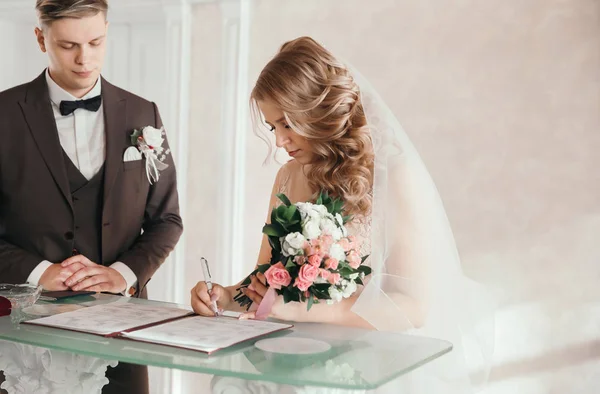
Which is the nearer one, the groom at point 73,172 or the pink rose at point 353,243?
the pink rose at point 353,243

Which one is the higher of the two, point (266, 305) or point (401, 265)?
point (401, 265)

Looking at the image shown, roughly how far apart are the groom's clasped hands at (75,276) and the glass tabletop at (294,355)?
0.96m

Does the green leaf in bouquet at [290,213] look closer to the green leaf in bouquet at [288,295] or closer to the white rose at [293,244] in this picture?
the white rose at [293,244]

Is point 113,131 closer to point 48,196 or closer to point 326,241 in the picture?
point 48,196

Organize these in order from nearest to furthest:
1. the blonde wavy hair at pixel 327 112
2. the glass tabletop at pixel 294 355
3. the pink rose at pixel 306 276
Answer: the glass tabletop at pixel 294 355 → the pink rose at pixel 306 276 → the blonde wavy hair at pixel 327 112

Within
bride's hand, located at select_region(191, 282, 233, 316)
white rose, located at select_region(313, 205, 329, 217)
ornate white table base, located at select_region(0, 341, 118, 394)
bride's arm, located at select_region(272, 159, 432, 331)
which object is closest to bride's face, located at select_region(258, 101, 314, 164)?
bride's arm, located at select_region(272, 159, 432, 331)

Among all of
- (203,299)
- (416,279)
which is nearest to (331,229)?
(416,279)

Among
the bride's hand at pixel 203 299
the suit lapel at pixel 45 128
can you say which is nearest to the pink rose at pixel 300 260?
the bride's hand at pixel 203 299

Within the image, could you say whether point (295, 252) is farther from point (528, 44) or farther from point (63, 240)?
point (528, 44)

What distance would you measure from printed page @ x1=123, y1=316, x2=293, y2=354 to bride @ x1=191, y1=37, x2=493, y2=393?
120mm

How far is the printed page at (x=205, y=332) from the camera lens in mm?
2027

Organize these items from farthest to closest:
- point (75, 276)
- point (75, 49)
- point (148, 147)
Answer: point (148, 147) → point (75, 49) → point (75, 276)

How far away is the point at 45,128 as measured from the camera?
3723 millimetres

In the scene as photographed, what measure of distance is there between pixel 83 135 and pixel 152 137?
0.37 m
